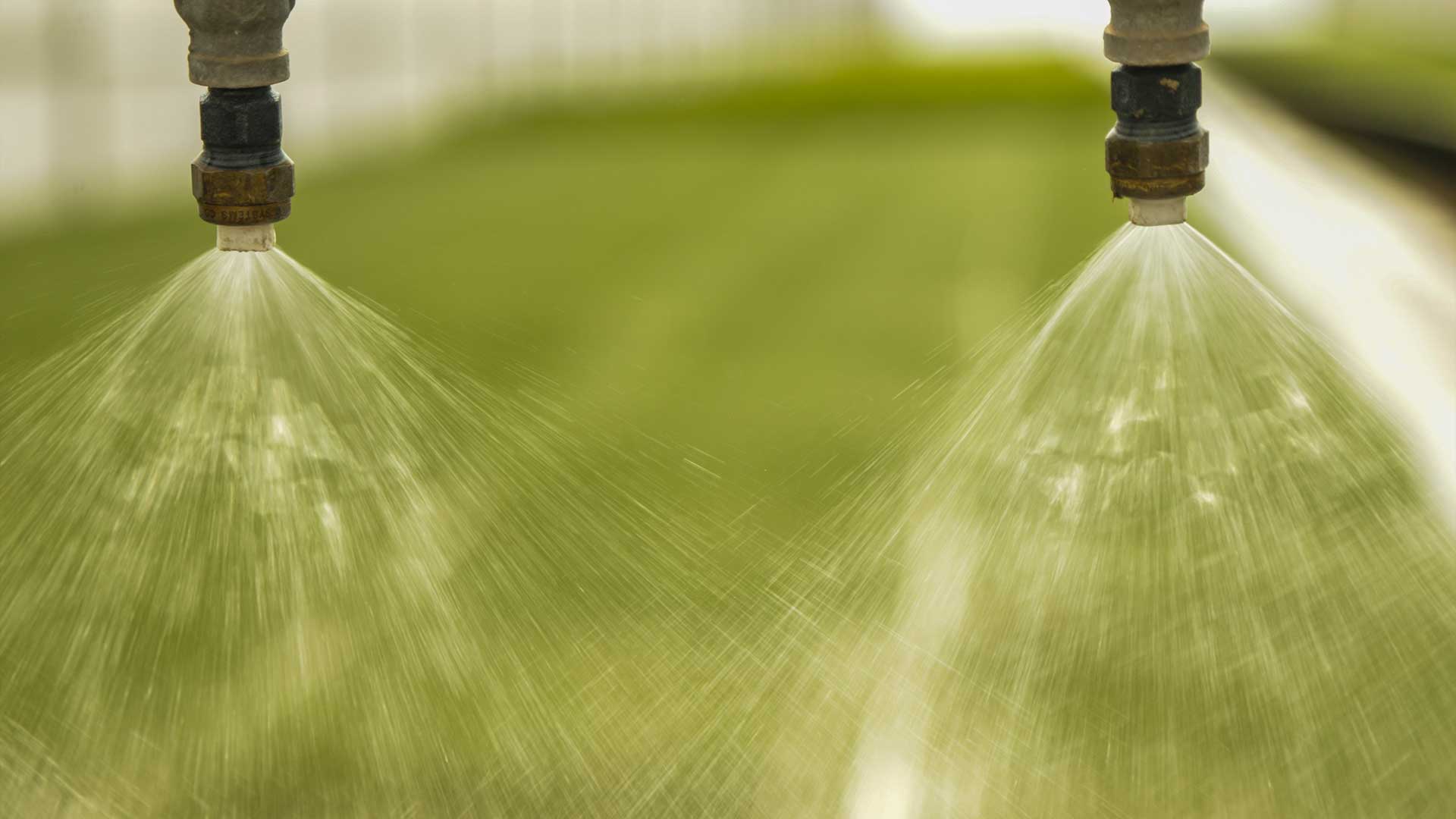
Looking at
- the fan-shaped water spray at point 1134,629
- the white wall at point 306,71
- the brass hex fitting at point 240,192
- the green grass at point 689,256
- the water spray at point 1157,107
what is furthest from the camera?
the white wall at point 306,71

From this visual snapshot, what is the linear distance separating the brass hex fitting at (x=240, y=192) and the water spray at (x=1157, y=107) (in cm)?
100

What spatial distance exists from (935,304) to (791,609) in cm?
487

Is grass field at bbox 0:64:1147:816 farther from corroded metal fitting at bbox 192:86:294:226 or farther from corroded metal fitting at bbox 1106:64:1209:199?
corroded metal fitting at bbox 1106:64:1209:199

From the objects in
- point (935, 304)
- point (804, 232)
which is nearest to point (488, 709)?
point (935, 304)

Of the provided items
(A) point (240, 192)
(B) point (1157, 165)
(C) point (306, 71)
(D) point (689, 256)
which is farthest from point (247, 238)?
(C) point (306, 71)

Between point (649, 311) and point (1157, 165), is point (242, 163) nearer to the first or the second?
point (1157, 165)

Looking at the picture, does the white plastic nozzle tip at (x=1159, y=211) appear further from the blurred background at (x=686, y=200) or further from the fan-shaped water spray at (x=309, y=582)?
the blurred background at (x=686, y=200)

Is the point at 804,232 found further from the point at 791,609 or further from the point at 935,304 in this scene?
the point at 791,609

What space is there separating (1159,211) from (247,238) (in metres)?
1.11

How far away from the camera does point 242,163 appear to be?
8.07 ft

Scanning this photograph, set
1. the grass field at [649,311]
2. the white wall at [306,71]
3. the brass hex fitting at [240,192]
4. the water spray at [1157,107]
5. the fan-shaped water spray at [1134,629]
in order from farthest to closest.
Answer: the white wall at [306,71] < the grass field at [649,311] < the fan-shaped water spray at [1134,629] < the brass hex fitting at [240,192] < the water spray at [1157,107]

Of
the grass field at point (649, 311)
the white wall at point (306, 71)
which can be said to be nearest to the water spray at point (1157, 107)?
the grass field at point (649, 311)

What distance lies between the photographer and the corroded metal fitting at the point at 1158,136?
2346 millimetres

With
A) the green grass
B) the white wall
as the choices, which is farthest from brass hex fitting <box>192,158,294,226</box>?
the white wall
